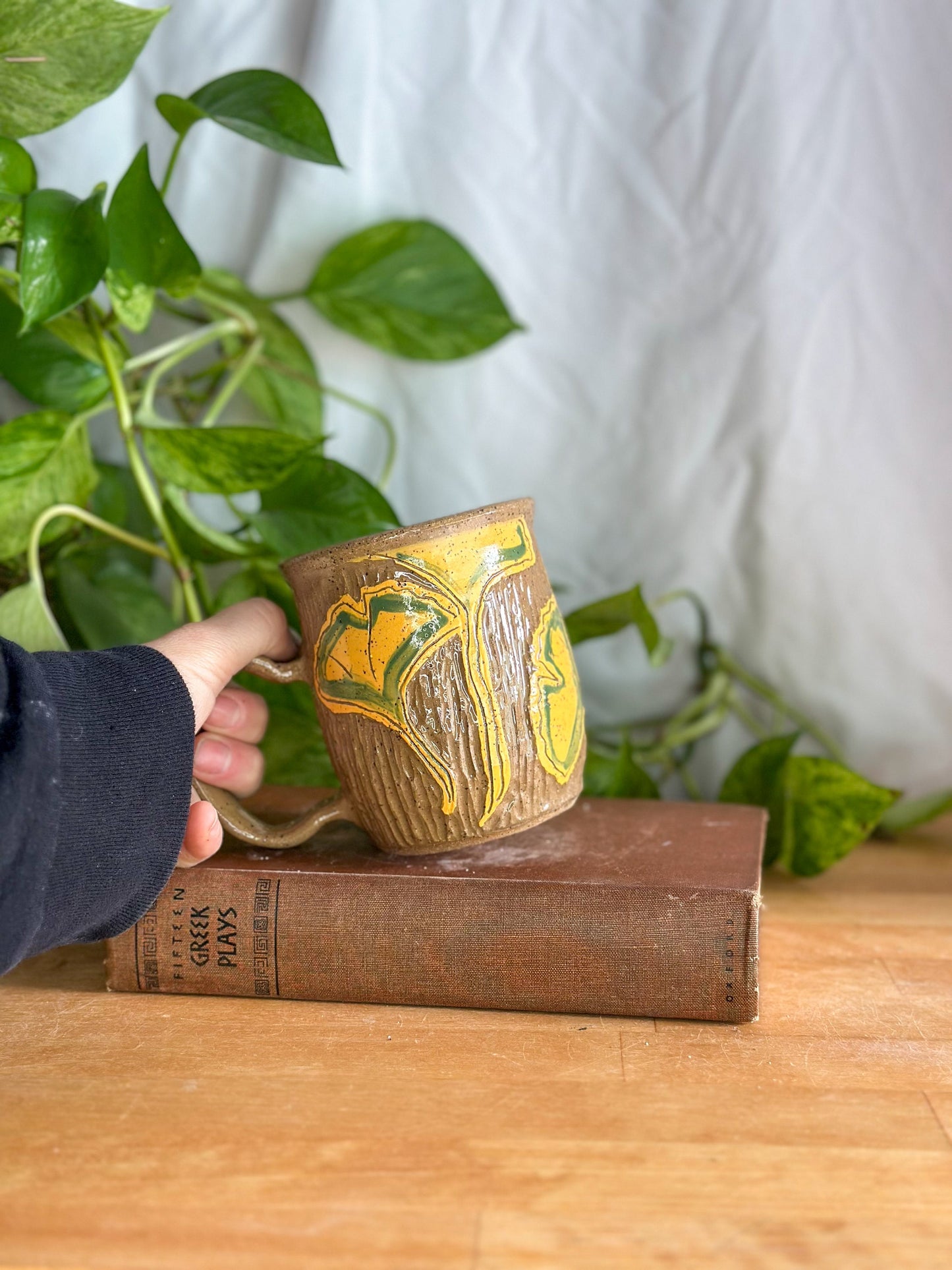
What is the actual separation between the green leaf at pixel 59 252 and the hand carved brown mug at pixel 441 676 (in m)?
0.22

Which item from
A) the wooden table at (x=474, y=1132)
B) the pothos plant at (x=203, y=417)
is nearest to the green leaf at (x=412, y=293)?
the pothos plant at (x=203, y=417)

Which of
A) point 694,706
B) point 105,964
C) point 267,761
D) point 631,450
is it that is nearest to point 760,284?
point 631,450

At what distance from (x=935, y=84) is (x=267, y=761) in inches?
27.5

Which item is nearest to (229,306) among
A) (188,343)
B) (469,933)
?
(188,343)

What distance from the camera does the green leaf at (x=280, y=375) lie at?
0.92 metres

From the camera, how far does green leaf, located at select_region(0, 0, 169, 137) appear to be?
2.18 ft

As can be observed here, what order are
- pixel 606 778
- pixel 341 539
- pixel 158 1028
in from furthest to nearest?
pixel 606 778, pixel 341 539, pixel 158 1028

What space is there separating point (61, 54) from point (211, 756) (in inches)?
16.8

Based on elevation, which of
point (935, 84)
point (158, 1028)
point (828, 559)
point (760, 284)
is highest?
point (935, 84)

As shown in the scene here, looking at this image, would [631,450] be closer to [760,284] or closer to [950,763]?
[760,284]

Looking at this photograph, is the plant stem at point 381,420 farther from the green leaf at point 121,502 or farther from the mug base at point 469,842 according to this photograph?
the mug base at point 469,842

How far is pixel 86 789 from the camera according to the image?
21.8 inches

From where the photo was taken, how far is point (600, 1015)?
0.60 m

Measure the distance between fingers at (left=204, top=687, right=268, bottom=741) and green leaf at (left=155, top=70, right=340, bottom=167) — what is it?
0.33 metres
